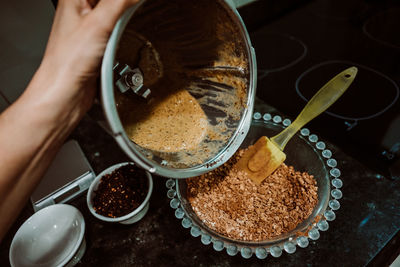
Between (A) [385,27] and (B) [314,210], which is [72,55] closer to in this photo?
(B) [314,210]

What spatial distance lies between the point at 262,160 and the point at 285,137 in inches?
3.7

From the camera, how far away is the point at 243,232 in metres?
0.64

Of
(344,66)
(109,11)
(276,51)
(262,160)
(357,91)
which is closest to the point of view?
(109,11)

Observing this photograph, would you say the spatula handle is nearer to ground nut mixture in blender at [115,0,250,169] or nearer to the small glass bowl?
the small glass bowl

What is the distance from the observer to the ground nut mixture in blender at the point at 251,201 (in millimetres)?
652

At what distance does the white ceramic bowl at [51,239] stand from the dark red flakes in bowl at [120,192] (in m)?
0.06

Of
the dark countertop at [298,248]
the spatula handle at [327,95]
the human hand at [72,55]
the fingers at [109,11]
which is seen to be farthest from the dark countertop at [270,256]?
the fingers at [109,11]

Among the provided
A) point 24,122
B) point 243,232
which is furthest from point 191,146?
point 24,122

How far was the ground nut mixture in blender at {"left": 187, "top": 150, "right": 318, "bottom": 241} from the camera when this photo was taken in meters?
0.65

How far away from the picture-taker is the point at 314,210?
2.16ft

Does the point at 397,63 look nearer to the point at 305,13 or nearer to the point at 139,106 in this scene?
the point at 305,13

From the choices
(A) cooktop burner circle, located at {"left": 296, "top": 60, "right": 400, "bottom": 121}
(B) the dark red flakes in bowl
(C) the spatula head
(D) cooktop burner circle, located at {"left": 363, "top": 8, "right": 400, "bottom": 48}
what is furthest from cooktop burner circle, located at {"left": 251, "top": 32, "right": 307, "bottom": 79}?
(B) the dark red flakes in bowl

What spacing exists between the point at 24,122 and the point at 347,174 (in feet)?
2.60

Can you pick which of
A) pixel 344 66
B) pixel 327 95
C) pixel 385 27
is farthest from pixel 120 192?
pixel 385 27
